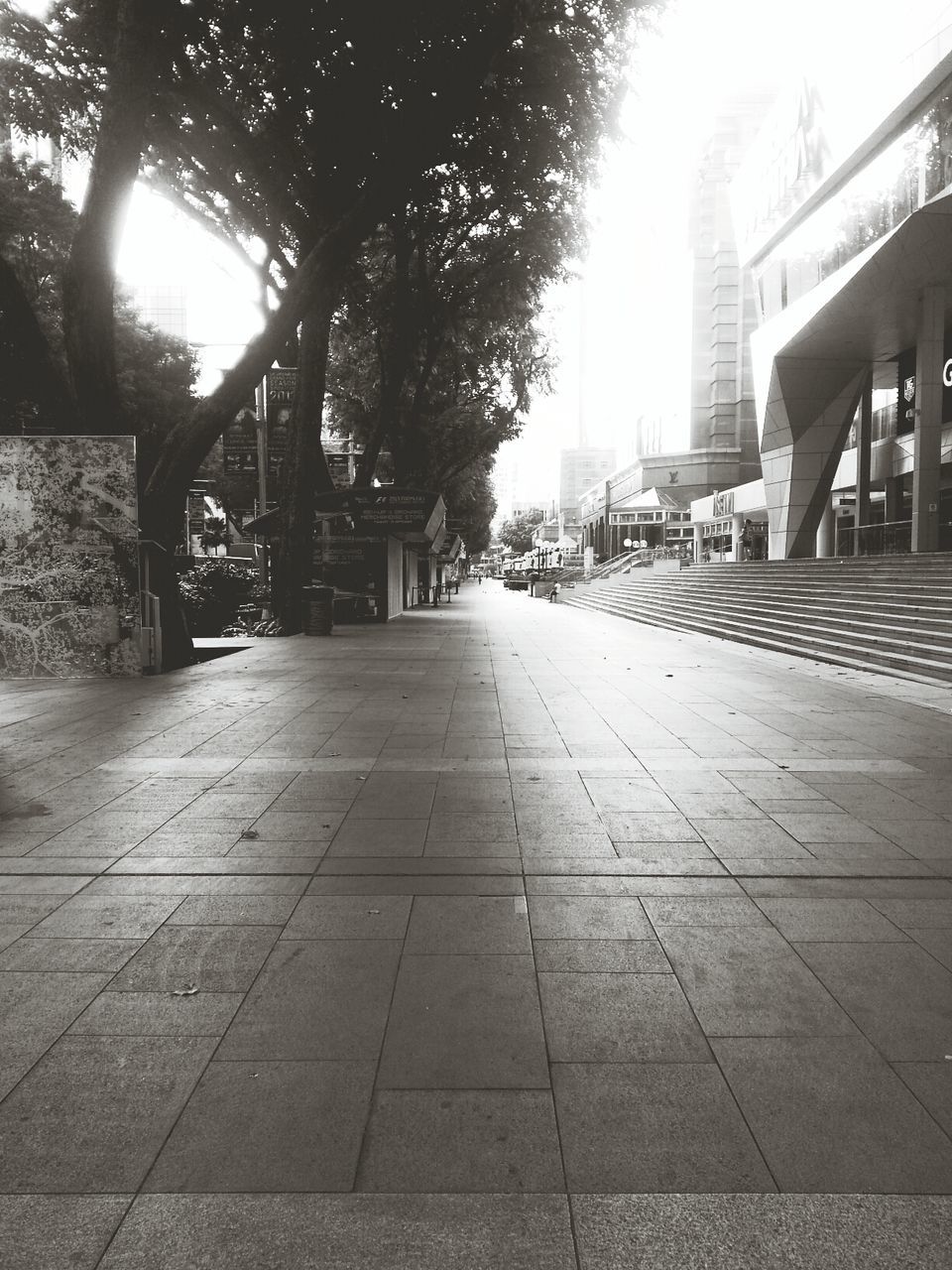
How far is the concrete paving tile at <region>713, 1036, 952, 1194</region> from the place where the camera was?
2291mm

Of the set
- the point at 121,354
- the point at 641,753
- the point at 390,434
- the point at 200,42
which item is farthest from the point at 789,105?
the point at 641,753

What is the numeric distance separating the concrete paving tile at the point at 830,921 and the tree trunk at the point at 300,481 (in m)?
17.5

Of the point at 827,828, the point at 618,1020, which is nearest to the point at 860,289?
the point at 827,828

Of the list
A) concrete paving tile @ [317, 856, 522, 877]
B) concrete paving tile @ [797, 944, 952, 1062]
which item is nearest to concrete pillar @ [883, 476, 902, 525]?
concrete paving tile @ [317, 856, 522, 877]

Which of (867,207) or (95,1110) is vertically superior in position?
(867,207)

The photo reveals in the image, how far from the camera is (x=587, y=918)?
3.96 meters

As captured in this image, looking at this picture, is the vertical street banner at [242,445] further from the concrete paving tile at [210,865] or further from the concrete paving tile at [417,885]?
the concrete paving tile at [417,885]

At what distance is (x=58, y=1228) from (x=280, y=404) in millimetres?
20600

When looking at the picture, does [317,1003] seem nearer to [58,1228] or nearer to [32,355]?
[58,1228]

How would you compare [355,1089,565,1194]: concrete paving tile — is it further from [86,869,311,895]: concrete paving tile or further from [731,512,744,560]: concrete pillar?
[731,512,744,560]: concrete pillar

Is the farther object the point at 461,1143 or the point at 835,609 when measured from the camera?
the point at 835,609

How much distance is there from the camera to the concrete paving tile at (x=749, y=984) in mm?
3035

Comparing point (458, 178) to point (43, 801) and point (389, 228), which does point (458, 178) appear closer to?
point (389, 228)

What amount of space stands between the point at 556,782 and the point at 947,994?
11.1 ft
